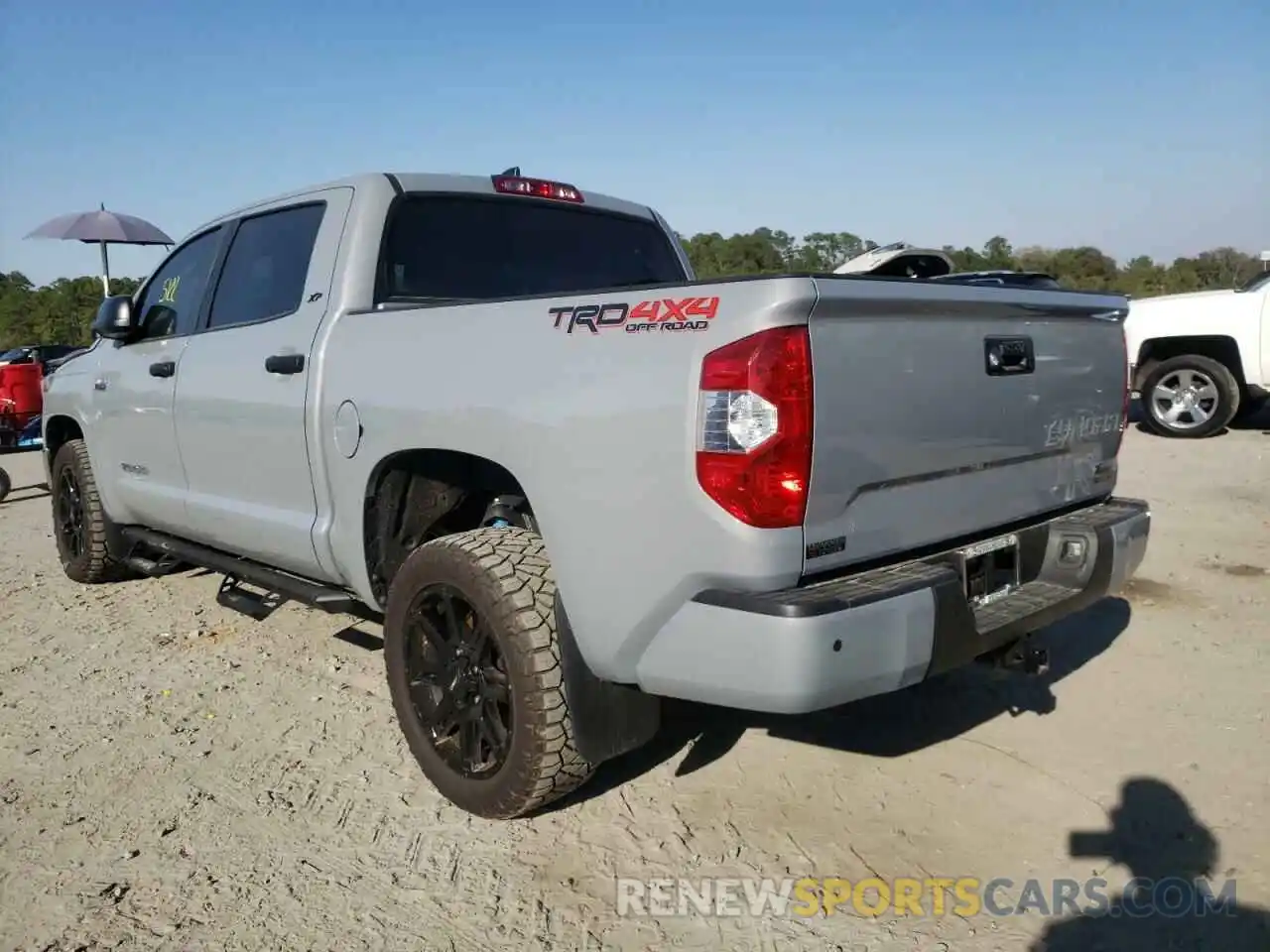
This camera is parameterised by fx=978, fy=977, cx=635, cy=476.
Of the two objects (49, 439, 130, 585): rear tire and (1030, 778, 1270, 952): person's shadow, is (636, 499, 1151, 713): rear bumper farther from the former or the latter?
(49, 439, 130, 585): rear tire

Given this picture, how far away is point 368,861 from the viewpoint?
275 cm

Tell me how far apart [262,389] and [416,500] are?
83 cm

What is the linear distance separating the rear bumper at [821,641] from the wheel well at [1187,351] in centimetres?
830

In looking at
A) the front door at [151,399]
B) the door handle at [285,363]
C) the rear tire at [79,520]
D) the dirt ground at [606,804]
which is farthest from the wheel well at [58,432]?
the door handle at [285,363]

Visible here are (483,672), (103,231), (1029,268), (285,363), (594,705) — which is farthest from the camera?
(1029,268)

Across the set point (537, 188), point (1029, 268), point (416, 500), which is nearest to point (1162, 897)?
point (416, 500)

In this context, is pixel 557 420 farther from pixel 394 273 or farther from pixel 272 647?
pixel 272 647

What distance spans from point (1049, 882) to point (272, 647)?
3417 millimetres

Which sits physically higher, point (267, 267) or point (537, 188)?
point (537, 188)

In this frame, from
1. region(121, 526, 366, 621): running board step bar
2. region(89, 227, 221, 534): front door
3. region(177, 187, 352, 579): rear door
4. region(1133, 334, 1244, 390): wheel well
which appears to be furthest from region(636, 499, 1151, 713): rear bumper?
region(1133, 334, 1244, 390): wheel well

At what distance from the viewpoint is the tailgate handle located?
2633 mm

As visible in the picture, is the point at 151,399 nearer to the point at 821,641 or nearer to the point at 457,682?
the point at 457,682

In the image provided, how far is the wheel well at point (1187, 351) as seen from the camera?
9.37 metres

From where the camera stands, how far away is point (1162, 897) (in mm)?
2457
